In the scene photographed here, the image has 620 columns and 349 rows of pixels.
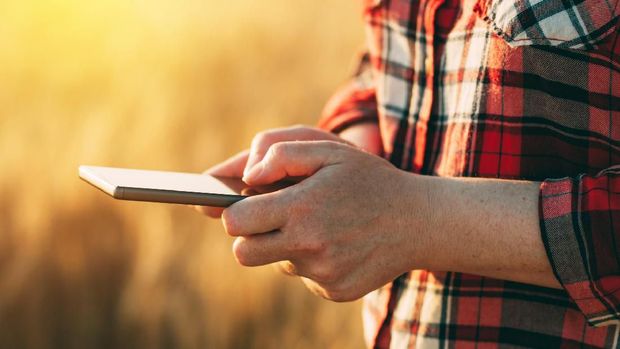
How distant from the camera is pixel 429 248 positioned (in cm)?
101

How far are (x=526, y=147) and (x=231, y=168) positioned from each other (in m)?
0.38

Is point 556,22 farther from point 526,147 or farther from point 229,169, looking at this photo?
point 229,169

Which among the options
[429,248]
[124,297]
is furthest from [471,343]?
[124,297]

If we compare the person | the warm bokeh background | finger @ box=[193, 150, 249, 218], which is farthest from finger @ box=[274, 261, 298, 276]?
the warm bokeh background

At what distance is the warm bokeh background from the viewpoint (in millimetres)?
2182

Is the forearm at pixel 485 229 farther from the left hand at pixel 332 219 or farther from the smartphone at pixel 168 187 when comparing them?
the smartphone at pixel 168 187

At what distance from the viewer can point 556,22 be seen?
99cm

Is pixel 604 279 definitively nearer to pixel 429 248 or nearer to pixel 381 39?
pixel 429 248

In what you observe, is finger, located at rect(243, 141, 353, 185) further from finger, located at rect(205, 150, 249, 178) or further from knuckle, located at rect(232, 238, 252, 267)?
finger, located at rect(205, 150, 249, 178)

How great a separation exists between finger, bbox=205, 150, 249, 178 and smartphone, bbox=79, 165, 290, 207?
0.06 metres

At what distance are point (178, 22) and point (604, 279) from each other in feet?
6.51

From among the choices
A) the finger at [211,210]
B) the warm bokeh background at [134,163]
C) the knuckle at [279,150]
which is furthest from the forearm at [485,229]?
the warm bokeh background at [134,163]

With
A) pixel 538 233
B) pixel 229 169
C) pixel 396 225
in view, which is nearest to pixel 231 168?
pixel 229 169

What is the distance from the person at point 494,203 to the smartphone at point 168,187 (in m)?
0.03
